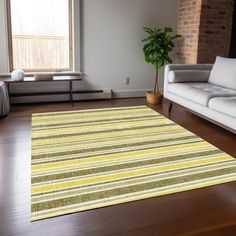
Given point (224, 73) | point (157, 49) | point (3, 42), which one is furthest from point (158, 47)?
point (3, 42)

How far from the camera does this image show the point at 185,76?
3941 millimetres

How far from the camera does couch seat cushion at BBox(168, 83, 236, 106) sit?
3176mm

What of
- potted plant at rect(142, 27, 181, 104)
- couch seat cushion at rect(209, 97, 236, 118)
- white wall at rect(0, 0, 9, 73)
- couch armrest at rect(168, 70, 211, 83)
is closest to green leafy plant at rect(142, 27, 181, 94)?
potted plant at rect(142, 27, 181, 104)

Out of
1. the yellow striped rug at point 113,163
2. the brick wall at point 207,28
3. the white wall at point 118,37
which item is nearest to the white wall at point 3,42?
the white wall at point 118,37

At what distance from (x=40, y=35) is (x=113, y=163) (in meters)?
3.09

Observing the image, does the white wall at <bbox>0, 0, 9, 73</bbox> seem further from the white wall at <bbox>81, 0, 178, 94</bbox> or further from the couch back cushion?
the couch back cushion

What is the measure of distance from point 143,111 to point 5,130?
1.92 meters

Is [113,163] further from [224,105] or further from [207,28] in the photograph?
[207,28]

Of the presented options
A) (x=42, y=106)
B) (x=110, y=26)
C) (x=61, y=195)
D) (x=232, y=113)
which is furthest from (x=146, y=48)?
(x=61, y=195)

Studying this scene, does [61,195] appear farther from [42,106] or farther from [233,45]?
[233,45]

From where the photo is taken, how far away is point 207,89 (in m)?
Result: 3.54

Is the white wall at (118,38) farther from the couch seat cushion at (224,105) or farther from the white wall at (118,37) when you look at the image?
the couch seat cushion at (224,105)

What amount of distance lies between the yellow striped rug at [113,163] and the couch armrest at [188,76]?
0.74m

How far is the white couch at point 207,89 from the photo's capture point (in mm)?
2900
